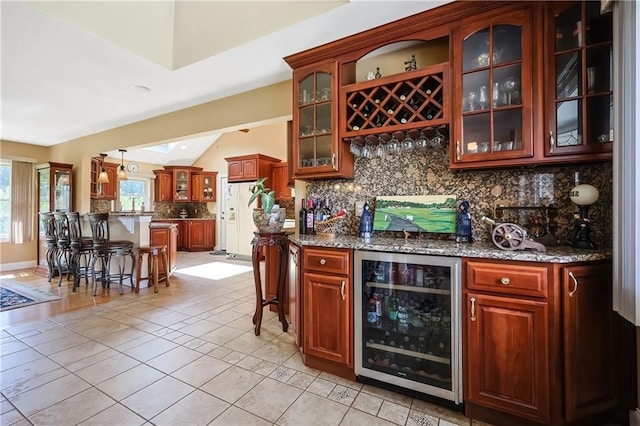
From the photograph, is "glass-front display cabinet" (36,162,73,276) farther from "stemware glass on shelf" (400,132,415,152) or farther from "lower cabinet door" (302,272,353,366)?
"stemware glass on shelf" (400,132,415,152)

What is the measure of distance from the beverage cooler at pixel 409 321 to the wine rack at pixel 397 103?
0.99 m

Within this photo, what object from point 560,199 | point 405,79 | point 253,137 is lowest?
point 560,199

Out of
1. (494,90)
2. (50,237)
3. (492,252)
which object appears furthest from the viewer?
(50,237)

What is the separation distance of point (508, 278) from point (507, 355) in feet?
1.38

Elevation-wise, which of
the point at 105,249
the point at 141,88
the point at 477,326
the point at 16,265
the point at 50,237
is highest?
the point at 141,88

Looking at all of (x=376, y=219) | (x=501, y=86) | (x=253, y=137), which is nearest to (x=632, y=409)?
(x=376, y=219)

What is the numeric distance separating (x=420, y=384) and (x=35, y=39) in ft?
12.8

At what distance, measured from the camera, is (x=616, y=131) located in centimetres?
144

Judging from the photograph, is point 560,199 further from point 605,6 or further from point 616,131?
point 605,6

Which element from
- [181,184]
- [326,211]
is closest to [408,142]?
[326,211]

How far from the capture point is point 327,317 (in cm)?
204

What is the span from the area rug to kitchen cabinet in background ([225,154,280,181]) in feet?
13.4

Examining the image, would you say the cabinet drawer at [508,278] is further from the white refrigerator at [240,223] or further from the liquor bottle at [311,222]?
the white refrigerator at [240,223]

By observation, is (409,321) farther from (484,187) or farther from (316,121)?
(316,121)
